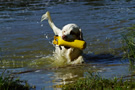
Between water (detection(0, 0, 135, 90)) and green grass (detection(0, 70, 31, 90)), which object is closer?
green grass (detection(0, 70, 31, 90))

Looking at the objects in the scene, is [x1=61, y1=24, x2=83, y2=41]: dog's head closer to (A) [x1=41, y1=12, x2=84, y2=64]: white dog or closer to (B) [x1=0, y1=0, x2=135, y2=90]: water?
(A) [x1=41, y1=12, x2=84, y2=64]: white dog

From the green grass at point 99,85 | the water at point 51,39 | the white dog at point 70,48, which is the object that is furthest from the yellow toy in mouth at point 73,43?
the green grass at point 99,85

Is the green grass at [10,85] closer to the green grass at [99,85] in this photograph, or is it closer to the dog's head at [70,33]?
the green grass at [99,85]

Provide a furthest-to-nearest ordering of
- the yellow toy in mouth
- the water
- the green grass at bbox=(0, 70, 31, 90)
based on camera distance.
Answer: the yellow toy in mouth → the water → the green grass at bbox=(0, 70, 31, 90)

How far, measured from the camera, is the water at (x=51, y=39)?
6.12m

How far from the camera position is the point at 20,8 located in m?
17.6

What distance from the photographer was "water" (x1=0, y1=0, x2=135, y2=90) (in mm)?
6125

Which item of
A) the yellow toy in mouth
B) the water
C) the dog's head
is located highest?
the dog's head

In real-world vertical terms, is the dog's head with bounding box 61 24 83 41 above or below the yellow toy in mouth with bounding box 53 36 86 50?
above

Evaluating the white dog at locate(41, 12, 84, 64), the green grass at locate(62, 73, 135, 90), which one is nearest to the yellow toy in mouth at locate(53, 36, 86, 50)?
the white dog at locate(41, 12, 84, 64)

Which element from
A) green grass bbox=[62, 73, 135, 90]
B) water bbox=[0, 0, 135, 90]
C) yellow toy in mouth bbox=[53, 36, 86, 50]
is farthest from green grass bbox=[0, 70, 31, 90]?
yellow toy in mouth bbox=[53, 36, 86, 50]

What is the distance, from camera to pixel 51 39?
10000 millimetres

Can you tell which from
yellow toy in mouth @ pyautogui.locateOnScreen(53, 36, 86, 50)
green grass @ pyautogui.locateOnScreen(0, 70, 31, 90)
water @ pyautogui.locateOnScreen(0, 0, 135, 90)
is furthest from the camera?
yellow toy in mouth @ pyautogui.locateOnScreen(53, 36, 86, 50)

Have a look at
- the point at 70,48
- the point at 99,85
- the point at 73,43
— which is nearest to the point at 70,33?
the point at 73,43
